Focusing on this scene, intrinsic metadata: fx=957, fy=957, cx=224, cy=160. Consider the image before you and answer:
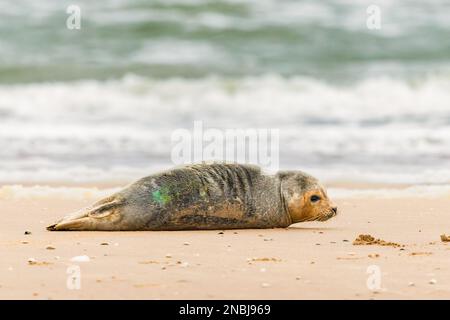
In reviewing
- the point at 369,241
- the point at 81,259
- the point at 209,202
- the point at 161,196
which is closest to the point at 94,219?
the point at 161,196

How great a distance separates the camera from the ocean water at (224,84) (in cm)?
1338

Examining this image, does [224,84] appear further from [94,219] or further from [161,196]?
[94,219]

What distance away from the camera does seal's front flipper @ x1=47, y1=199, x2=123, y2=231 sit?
7648mm

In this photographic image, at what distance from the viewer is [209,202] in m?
7.89

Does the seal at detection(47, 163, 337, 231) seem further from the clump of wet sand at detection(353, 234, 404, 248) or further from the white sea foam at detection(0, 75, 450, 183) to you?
the white sea foam at detection(0, 75, 450, 183)

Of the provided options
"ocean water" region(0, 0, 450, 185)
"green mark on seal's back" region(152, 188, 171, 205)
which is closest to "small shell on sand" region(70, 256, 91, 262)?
"green mark on seal's back" region(152, 188, 171, 205)

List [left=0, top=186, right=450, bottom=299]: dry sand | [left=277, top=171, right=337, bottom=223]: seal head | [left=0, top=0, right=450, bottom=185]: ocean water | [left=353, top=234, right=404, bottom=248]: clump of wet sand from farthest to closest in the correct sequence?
1. [left=0, top=0, right=450, bottom=185]: ocean water
2. [left=277, top=171, right=337, bottom=223]: seal head
3. [left=353, top=234, right=404, bottom=248]: clump of wet sand
4. [left=0, top=186, right=450, bottom=299]: dry sand

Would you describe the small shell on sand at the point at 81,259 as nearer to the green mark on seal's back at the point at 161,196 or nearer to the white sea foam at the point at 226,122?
the green mark on seal's back at the point at 161,196

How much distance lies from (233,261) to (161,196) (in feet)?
5.46

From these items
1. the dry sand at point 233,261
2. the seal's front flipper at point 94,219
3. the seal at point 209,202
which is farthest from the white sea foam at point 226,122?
the seal's front flipper at point 94,219

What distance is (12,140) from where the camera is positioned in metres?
14.7

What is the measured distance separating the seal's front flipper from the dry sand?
125 millimetres

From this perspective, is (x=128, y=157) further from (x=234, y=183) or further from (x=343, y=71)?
(x=343, y=71)

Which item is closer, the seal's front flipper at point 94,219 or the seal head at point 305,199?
the seal's front flipper at point 94,219
